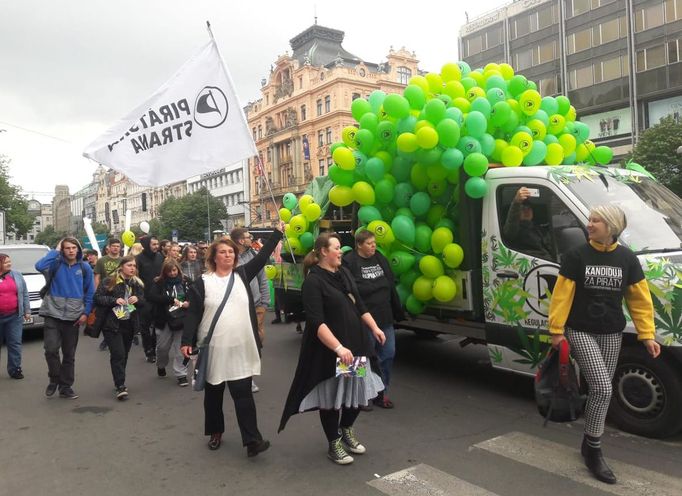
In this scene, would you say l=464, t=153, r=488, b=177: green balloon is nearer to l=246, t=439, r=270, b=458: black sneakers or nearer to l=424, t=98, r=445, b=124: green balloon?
l=424, t=98, r=445, b=124: green balloon

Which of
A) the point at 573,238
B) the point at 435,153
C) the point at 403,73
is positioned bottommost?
the point at 573,238

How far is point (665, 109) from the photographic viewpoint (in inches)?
1341

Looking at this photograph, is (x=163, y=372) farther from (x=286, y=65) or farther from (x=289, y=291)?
(x=286, y=65)

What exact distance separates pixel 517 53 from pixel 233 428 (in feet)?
144

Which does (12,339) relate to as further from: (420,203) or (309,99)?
(309,99)

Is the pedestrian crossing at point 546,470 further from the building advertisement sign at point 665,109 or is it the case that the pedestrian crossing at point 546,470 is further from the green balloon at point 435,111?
the building advertisement sign at point 665,109

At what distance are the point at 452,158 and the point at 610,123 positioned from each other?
35963 millimetres

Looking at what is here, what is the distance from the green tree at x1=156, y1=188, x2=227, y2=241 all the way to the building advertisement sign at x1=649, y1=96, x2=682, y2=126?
46.6m

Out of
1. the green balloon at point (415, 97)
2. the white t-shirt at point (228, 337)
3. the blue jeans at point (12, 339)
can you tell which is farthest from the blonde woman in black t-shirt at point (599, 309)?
the blue jeans at point (12, 339)

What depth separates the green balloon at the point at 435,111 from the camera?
5.75 m

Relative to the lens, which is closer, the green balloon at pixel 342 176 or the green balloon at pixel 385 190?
the green balloon at pixel 385 190

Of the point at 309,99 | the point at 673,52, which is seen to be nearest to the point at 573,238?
the point at 673,52

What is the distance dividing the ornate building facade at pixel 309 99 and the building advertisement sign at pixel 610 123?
26187 mm

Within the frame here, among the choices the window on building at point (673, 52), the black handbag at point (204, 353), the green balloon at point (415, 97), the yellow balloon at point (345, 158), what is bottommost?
the black handbag at point (204, 353)
